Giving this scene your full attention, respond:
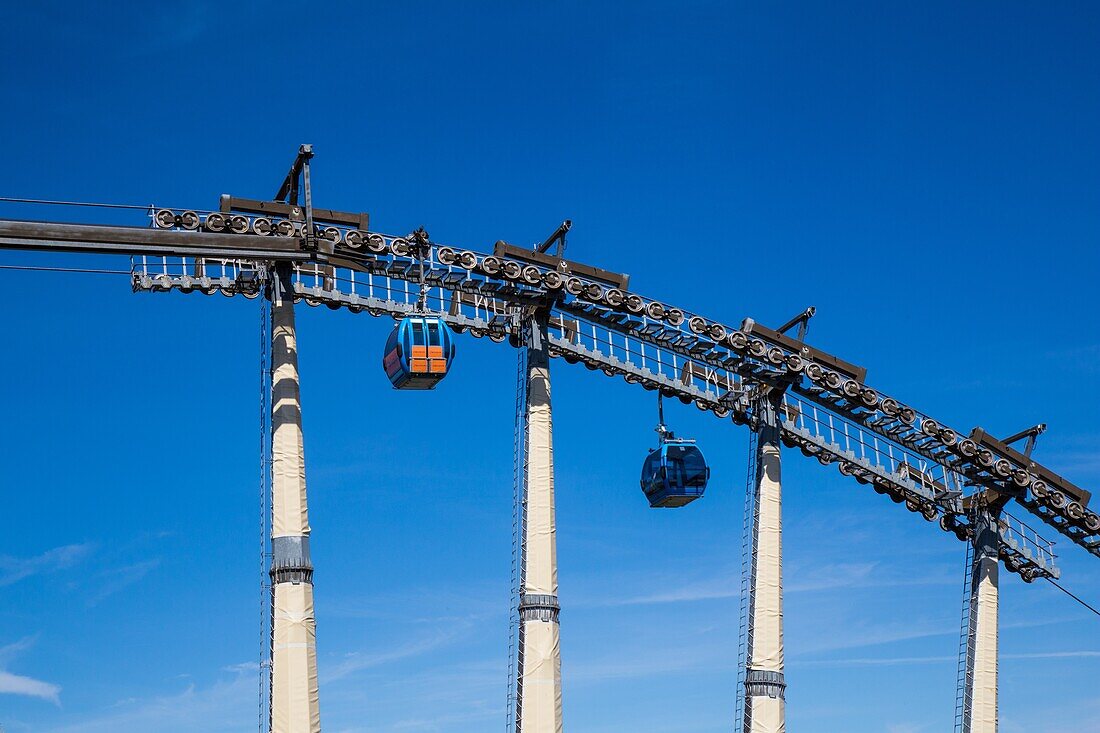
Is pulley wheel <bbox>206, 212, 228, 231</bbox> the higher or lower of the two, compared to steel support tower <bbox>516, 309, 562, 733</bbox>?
higher

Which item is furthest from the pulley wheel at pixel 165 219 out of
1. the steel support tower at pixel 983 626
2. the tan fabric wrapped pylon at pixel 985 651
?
the tan fabric wrapped pylon at pixel 985 651

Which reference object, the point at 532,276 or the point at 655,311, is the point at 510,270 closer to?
the point at 532,276

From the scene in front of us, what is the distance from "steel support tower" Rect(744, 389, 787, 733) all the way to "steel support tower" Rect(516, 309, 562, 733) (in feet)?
21.7

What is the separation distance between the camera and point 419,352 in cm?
3422

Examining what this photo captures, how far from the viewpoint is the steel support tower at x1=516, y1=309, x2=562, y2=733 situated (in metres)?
36.6

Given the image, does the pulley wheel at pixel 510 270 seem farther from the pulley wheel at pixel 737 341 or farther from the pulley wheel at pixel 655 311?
the pulley wheel at pixel 737 341

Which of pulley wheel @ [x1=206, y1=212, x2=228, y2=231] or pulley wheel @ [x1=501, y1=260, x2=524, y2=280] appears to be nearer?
pulley wheel @ [x1=206, y1=212, x2=228, y2=231]

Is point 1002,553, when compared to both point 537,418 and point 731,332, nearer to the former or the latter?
point 731,332

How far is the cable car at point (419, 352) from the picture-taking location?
34.2 meters

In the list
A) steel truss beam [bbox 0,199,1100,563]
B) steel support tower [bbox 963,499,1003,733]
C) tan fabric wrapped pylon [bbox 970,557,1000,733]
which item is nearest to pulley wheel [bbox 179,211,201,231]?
steel truss beam [bbox 0,199,1100,563]

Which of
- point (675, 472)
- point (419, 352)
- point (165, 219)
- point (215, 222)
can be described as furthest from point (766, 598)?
point (165, 219)

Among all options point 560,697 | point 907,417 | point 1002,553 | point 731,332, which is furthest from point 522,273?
point 1002,553

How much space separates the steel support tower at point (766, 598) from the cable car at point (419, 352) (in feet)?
38.9

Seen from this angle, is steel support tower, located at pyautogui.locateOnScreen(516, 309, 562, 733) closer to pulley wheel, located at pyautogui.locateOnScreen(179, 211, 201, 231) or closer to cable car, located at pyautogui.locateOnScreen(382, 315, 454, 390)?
cable car, located at pyautogui.locateOnScreen(382, 315, 454, 390)
